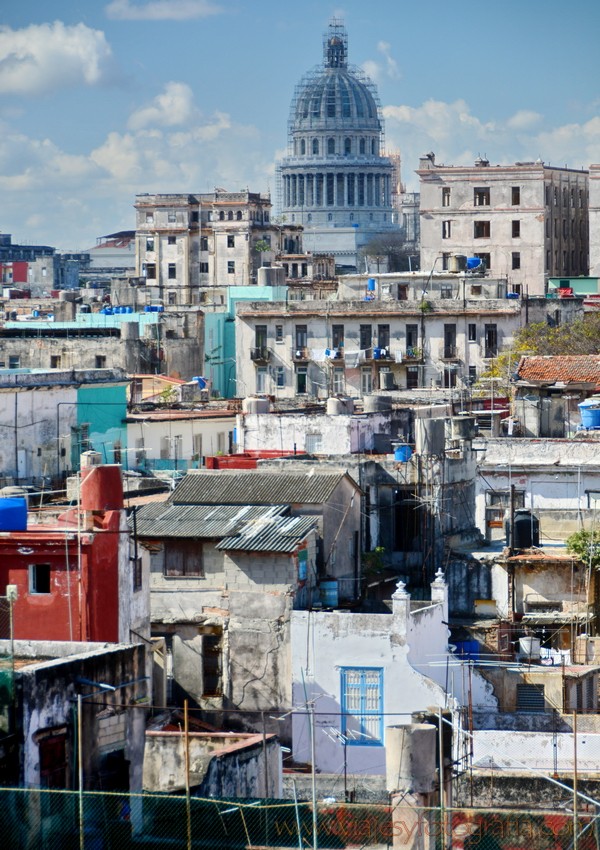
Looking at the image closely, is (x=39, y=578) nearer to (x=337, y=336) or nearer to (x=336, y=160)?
(x=337, y=336)

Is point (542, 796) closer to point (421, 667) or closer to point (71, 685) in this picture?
point (421, 667)

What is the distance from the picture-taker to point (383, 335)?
67812 millimetres

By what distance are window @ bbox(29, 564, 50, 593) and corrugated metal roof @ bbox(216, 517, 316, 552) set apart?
220 inches

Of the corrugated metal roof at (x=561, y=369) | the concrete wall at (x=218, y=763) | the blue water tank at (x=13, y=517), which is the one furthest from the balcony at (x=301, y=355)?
the concrete wall at (x=218, y=763)

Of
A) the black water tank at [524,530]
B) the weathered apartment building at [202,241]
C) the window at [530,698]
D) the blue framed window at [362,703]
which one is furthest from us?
the weathered apartment building at [202,241]

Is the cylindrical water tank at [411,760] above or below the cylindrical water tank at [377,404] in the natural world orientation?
below

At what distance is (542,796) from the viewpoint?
2180 cm

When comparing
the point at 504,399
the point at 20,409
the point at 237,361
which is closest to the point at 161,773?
the point at 20,409

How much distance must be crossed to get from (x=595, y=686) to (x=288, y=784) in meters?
7.53

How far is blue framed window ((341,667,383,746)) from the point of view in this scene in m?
24.5

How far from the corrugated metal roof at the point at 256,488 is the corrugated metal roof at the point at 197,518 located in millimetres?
475

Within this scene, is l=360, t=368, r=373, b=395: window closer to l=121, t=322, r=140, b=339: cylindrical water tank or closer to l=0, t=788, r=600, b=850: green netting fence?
l=121, t=322, r=140, b=339: cylindrical water tank

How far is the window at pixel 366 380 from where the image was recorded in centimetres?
6744

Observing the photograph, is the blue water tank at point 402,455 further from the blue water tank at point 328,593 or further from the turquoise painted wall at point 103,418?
the turquoise painted wall at point 103,418
